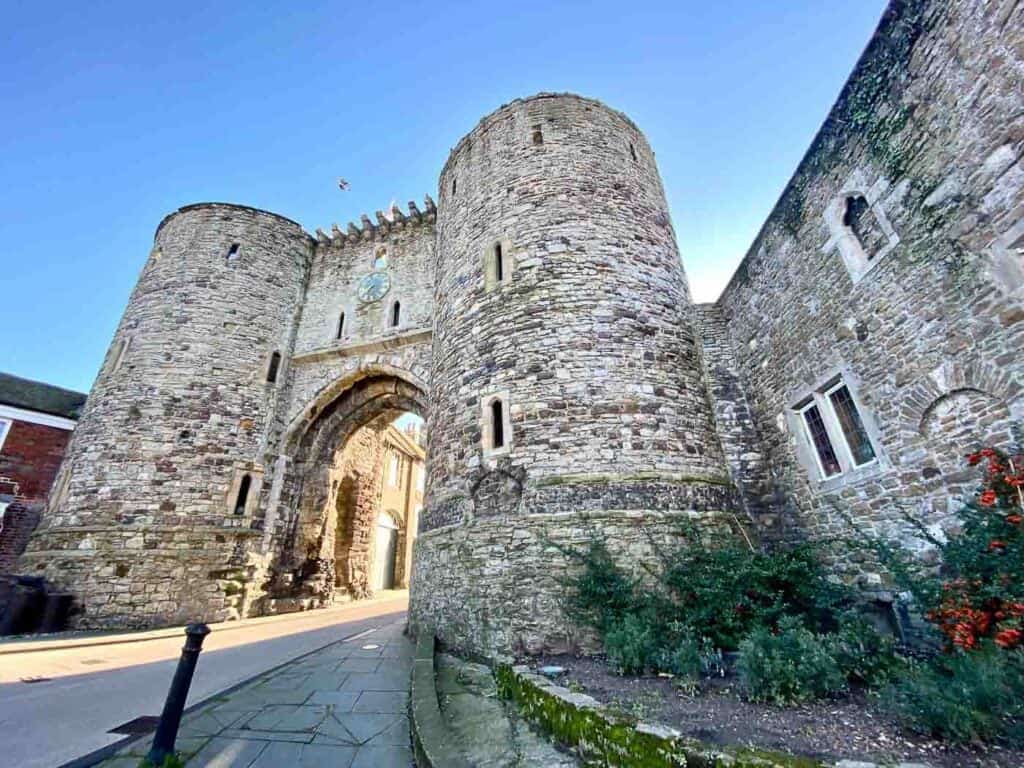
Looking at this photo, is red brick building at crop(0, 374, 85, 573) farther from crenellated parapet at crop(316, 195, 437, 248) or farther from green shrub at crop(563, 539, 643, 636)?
green shrub at crop(563, 539, 643, 636)

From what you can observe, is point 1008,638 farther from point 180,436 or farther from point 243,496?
point 180,436

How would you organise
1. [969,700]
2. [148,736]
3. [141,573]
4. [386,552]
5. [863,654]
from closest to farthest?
[969,700] < [148,736] < [863,654] < [141,573] < [386,552]

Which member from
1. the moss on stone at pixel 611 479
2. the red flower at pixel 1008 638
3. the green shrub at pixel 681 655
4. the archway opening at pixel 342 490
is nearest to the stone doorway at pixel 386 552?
the archway opening at pixel 342 490

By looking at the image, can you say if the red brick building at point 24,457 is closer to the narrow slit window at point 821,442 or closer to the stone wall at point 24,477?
the stone wall at point 24,477

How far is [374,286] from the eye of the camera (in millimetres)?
12039

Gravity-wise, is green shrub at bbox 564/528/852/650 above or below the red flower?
above

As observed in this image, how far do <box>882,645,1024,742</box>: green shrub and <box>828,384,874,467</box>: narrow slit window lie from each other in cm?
268

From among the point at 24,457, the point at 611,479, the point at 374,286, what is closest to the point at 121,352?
the point at 24,457

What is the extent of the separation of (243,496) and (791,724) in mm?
11052

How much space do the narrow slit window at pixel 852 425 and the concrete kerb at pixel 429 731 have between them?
518 centimetres

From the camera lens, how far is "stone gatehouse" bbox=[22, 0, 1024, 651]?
400cm

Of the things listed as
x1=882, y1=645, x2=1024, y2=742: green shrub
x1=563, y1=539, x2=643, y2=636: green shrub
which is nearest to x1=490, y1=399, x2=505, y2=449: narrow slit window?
x1=563, y1=539, x2=643, y2=636: green shrub

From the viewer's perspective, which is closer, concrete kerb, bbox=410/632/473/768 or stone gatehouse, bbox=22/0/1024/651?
concrete kerb, bbox=410/632/473/768

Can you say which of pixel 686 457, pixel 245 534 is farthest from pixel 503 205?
pixel 245 534
